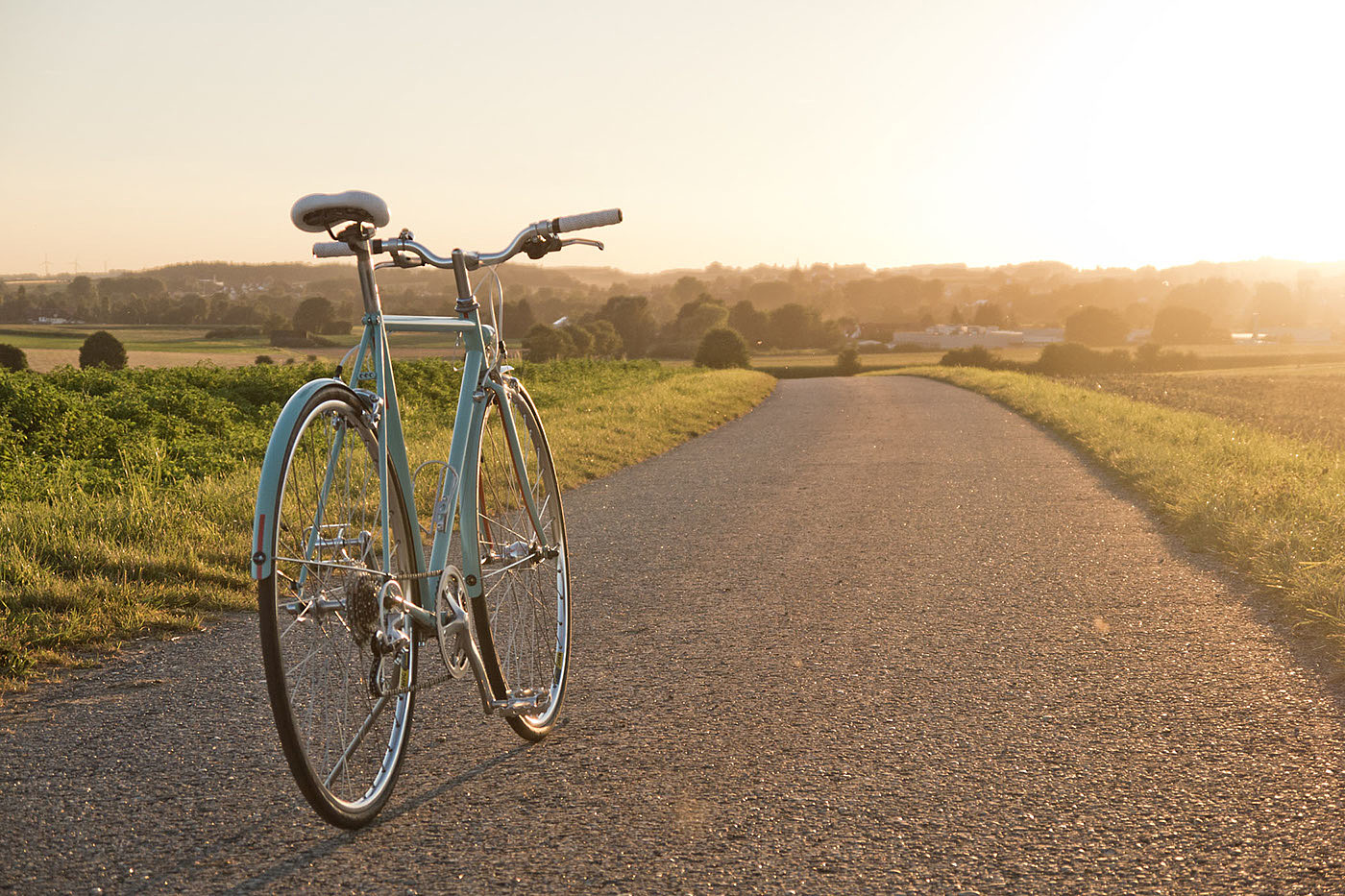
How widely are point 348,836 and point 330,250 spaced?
186 cm

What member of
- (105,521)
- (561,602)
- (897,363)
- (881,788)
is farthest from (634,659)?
(897,363)

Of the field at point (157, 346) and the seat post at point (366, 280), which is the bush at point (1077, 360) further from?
the seat post at point (366, 280)

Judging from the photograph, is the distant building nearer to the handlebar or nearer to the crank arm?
the handlebar

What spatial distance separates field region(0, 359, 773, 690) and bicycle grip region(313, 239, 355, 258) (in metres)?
2.29

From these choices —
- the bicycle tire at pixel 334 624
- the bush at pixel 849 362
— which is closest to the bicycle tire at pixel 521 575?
the bicycle tire at pixel 334 624

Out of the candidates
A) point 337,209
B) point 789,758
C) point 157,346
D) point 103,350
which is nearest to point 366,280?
point 337,209

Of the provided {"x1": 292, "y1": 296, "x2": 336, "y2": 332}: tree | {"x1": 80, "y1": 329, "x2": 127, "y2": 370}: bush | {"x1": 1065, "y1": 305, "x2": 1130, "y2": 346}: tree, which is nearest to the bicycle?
{"x1": 292, "y1": 296, "x2": 336, "y2": 332}: tree

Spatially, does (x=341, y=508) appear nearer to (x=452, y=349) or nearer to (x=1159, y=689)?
(x=452, y=349)

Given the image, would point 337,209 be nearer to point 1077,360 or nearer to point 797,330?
point 1077,360

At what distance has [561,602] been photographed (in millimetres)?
4164

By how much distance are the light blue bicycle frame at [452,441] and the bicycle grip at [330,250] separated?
364mm

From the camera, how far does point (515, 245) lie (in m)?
3.53

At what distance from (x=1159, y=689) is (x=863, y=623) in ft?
4.86

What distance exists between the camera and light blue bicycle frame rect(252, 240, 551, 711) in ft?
9.93
